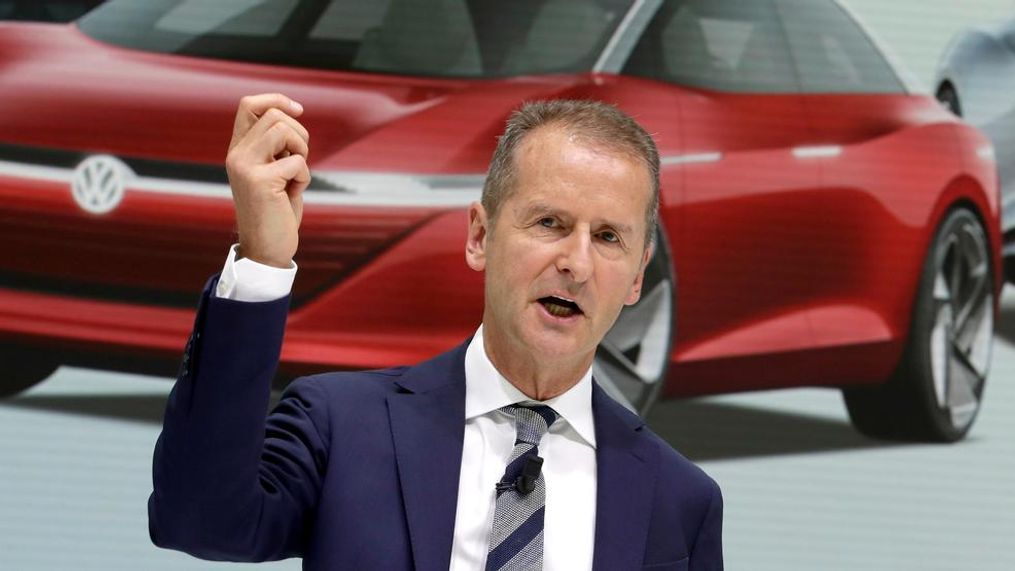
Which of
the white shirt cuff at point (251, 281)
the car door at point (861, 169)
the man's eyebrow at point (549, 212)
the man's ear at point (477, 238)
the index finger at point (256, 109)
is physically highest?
the index finger at point (256, 109)

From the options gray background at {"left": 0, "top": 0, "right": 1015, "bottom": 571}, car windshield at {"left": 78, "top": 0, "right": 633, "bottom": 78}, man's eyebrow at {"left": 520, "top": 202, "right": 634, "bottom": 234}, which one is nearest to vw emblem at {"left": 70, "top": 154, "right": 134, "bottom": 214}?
car windshield at {"left": 78, "top": 0, "right": 633, "bottom": 78}

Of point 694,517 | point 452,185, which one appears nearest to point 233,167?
point 694,517

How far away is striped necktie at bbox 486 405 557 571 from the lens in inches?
42.7

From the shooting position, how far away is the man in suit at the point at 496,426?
963 millimetres

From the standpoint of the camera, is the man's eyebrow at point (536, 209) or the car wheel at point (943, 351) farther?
the car wheel at point (943, 351)

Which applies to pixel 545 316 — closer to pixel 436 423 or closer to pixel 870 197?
pixel 436 423

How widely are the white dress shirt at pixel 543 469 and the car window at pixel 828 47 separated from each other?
1785 millimetres

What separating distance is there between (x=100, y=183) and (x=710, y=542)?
161 cm

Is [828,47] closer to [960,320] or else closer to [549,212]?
[960,320]

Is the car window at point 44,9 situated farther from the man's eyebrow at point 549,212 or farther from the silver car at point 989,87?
the man's eyebrow at point 549,212

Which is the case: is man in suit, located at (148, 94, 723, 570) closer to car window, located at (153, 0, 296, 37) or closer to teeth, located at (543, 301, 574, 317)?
teeth, located at (543, 301, 574, 317)

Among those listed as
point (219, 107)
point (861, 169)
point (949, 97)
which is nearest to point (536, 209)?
point (219, 107)

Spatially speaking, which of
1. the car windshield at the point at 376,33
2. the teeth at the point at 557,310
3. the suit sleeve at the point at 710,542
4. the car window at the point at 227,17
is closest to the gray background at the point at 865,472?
the car windshield at the point at 376,33

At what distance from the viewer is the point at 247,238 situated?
0.94 meters
